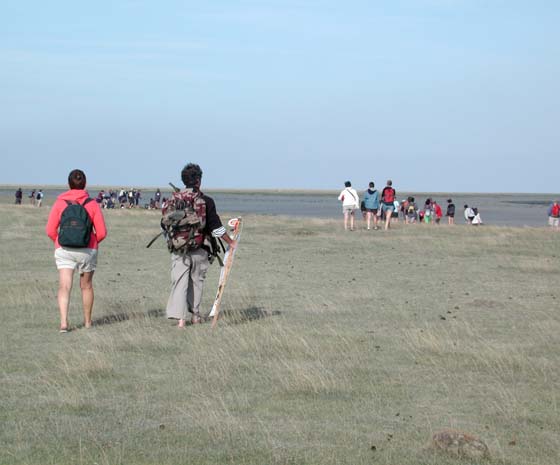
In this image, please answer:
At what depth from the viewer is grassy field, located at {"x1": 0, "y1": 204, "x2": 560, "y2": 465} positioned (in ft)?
21.4

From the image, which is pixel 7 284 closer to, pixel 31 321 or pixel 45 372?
pixel 31 321

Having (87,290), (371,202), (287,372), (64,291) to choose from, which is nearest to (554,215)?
(371,202)

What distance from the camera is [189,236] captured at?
11.1 meters

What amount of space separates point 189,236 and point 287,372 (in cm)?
287

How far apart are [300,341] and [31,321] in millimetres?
3488

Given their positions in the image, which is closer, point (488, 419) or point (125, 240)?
point (488, 419)

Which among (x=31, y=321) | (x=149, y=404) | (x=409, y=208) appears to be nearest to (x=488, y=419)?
(x=149, y=404)

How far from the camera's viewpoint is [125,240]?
88.4 ft

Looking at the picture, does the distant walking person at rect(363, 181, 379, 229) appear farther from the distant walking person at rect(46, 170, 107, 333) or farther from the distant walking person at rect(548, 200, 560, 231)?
the distant walking person at rect(46, 170, 107, 333)

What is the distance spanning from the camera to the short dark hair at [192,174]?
1109 cm

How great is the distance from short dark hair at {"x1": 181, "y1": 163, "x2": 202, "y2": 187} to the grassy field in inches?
66.1

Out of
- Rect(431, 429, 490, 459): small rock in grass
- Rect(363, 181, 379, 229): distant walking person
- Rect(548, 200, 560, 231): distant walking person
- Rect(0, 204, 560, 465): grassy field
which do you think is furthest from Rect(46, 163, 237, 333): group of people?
Rect(548, 200, 560, 231): distant walking person

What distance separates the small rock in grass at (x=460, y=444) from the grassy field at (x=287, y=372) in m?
0.08

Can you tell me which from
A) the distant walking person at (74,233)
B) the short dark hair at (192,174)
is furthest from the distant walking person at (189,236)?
the distant walking person at (74,233)
